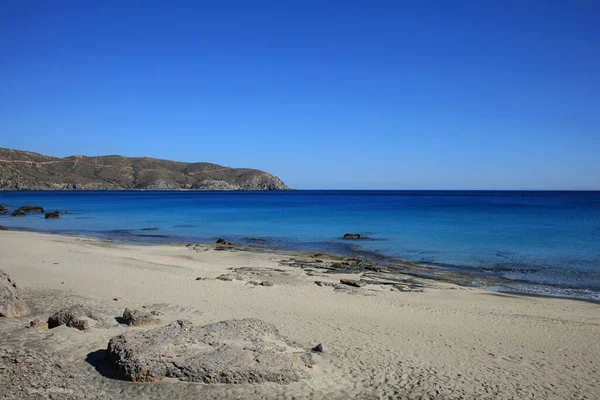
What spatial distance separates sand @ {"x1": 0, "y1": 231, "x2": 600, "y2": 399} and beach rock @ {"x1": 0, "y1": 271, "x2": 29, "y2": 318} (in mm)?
321

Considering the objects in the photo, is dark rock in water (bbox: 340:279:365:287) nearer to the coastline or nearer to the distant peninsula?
the coastline

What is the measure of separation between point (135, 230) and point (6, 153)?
150 m

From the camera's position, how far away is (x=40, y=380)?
5.49 meters

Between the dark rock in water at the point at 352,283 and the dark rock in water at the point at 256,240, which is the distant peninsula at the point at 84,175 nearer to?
the dark rock in water at the point at 256,240

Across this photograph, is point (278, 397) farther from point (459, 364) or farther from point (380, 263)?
point (380, 263)

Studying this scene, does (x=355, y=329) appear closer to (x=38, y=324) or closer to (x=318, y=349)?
(x=318, y=349)

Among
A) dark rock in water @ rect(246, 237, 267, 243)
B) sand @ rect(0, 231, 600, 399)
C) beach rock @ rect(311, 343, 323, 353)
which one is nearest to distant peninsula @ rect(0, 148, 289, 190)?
dark rock in water @ rect(246, 237, 267, 243)

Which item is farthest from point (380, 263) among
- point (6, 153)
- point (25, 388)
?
point (6, 153)

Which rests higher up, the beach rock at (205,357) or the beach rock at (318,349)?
the beach rock at (205,357)

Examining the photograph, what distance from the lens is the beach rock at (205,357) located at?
6.38 metres

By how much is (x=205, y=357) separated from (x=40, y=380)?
2.21m

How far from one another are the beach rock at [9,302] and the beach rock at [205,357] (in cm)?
370

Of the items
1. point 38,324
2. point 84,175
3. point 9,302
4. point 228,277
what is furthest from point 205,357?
point 84,175

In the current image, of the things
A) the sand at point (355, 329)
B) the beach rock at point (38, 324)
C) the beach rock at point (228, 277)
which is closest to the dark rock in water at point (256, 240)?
the sand at point (355, 329)
